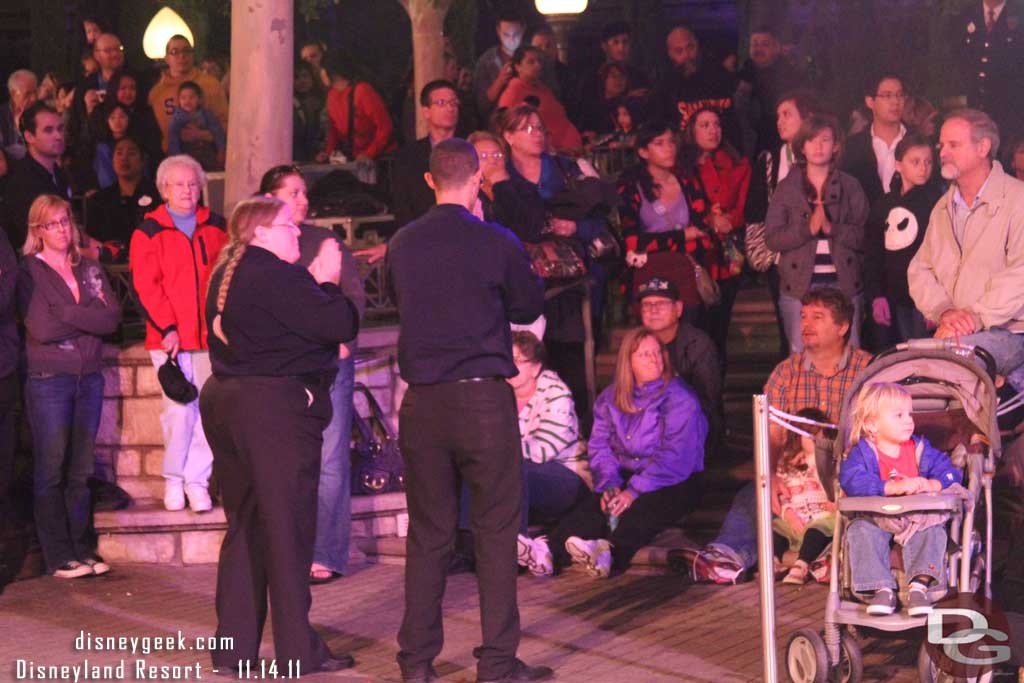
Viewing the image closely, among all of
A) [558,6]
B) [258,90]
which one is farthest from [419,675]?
[558,6]

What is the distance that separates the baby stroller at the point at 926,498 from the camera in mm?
7645

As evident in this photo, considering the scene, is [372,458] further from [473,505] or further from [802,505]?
[473,505]

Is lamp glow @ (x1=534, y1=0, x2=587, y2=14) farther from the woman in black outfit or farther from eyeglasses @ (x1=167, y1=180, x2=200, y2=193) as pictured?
the woman in black outfit

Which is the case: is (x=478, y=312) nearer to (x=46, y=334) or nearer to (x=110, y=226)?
(x=46, y=334)

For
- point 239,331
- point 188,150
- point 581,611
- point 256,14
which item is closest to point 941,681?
point 581,611

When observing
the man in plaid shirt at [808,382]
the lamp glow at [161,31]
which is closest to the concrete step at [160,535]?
the man in plaid shirt at [808,382]

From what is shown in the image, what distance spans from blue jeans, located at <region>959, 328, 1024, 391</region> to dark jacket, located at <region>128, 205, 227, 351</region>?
13.1 feet

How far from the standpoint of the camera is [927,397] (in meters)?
8.41

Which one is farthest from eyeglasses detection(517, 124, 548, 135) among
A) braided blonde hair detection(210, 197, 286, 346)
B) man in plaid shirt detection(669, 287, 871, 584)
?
braided blonde hair detection(210, 197, 286, 346)

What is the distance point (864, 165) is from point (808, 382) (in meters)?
2.37

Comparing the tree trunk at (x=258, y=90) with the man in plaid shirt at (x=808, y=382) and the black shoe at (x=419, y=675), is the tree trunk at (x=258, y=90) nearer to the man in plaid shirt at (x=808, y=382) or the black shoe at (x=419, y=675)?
the man in plaid shirt at (x=808, y=382)

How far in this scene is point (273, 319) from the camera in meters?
7.87

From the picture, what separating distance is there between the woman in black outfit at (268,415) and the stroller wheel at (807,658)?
1994 millimetres

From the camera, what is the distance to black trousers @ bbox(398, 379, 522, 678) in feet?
25.8
